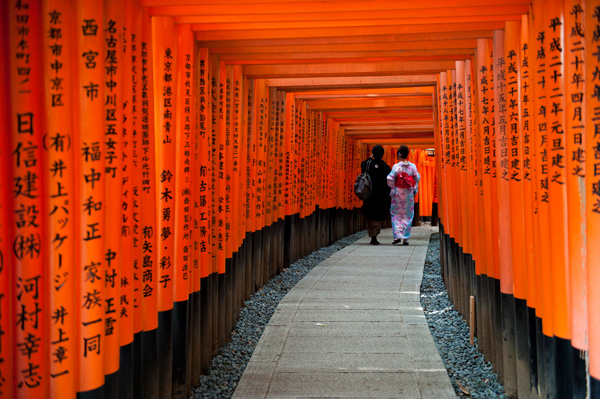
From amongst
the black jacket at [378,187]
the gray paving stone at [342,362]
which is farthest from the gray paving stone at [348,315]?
the black jacket at [378,187]

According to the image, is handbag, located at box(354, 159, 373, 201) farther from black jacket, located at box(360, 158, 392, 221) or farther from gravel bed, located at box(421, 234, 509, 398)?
gravel bed, located at box(421, 234, 509, 398)

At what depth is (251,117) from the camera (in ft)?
24.7

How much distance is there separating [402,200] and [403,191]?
0.65 feet

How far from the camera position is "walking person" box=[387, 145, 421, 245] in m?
12.0

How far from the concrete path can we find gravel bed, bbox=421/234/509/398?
13 cm

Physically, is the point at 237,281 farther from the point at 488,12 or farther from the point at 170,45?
the point at 488,12

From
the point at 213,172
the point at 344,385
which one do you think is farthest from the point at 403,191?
the point at 344,385

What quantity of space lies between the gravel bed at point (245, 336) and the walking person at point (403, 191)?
8.87 ft

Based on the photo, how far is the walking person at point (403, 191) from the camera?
471 inches

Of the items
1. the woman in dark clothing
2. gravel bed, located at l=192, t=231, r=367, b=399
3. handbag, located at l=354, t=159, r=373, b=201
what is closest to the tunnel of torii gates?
gravel bed, located at l=192, t=231, r=367, b=399

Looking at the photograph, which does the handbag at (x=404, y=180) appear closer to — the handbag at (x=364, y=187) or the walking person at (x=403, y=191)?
the walking person at (x=403, y=191)

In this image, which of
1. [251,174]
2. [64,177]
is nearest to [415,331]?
[251,174]

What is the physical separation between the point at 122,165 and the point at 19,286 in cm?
93

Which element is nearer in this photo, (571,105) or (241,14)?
(571,105)
